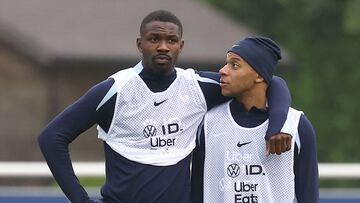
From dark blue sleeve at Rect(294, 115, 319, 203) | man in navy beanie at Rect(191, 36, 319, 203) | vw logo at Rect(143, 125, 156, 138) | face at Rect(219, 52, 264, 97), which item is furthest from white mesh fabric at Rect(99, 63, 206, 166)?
dark blue sleeve at Rect(294, 115, 319, 203)

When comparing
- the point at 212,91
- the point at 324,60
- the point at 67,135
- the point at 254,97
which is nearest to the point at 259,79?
the point at 254,97

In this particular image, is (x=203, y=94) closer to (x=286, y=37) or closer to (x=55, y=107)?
(x=55, y=107)

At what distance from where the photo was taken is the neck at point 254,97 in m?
7.88

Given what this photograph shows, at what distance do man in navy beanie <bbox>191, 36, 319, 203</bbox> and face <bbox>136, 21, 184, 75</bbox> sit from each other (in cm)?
24

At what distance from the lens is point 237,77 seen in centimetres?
782

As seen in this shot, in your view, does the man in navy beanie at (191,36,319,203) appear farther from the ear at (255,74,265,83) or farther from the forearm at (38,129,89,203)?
the forearm at (38,129,89,203)

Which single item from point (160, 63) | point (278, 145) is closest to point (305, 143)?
point (278, 145)

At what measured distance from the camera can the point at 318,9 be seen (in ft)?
102

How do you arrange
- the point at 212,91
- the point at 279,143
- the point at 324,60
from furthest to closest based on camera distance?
the point at 324,60 < the point at 212,91 < the point at 279,143

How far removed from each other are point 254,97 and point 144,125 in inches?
20.0

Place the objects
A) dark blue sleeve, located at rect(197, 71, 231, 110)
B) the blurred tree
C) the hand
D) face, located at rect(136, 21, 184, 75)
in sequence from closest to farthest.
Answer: the hand → face, located at rect(136, 21, 184, 75) → dark blue sleeve, located at rect(197, 71, 231, 110) → the blurred tree

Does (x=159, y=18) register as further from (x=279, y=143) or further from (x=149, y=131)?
(x=279, y=143)

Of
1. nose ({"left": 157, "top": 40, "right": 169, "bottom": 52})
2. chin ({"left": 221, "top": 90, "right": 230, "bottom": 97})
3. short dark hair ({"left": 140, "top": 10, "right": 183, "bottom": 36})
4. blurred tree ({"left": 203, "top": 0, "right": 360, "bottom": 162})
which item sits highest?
blurred tree ({"left": 203, "top": 0, "right": 360, "bottom": 162})

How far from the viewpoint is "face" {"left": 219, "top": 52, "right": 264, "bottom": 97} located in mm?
7816
